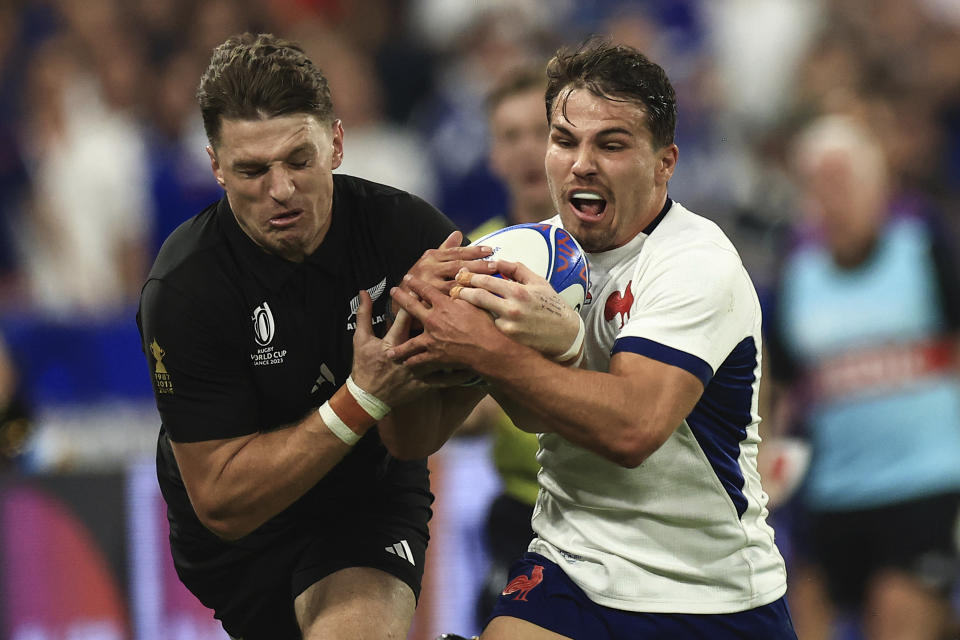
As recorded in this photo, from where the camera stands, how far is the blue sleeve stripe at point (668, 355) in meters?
3.21

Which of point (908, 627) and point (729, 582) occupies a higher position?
point (729, 582)

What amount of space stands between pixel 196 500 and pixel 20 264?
22.3 feet

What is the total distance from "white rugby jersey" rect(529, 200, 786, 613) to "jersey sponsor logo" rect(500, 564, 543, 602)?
85mm

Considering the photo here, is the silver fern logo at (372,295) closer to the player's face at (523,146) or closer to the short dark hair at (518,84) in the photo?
the player's face at (523,146)

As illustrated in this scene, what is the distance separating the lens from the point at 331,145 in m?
3.72

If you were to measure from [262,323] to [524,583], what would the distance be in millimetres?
1081

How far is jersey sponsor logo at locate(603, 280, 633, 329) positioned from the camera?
3457mm

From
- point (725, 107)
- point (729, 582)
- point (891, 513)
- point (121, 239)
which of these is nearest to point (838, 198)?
point (891, 513)

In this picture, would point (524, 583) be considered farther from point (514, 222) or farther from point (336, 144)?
point (514, 222)

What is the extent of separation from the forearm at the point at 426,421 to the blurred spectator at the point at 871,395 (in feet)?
11.3

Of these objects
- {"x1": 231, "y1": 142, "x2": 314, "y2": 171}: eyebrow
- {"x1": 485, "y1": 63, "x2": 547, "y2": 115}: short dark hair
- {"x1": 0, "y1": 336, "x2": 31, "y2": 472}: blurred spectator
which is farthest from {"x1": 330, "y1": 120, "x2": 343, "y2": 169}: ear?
{"x1": 0, "y1": 336, "x2": 31, "y2": 472}: blurred spectator

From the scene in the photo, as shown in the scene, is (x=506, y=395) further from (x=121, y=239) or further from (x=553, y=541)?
(x=121, y=239)

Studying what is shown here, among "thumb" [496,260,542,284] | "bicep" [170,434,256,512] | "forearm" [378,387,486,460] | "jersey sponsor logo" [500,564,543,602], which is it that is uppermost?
"thumb" [496,260,542,284]

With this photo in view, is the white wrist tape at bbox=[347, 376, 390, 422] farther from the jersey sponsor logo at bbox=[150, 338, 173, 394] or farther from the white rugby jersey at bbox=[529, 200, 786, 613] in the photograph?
the jersey sponsor logo at bbox=[150, 338, 173, 394]
